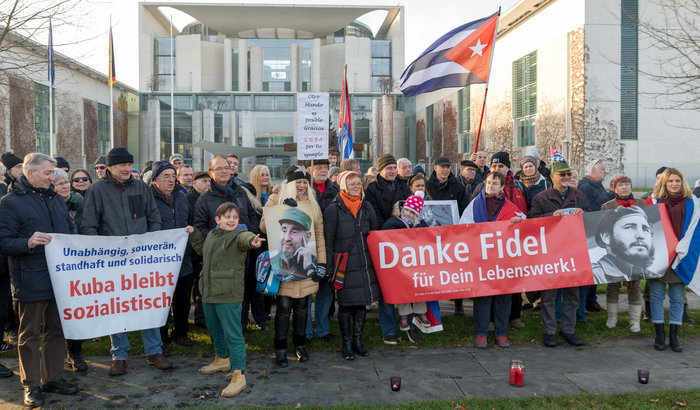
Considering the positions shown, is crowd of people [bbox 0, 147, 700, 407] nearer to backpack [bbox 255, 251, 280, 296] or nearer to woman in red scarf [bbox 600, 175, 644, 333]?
woman in red scarf [bbox 600, 175, 644, 333]

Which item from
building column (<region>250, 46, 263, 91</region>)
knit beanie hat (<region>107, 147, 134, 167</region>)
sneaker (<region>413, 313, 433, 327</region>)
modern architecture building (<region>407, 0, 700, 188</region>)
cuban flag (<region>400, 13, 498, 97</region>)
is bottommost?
sneaker (<region>413, 313, 433, 327</region>)

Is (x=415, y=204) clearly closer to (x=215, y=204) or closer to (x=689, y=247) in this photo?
(x=215, y=204)

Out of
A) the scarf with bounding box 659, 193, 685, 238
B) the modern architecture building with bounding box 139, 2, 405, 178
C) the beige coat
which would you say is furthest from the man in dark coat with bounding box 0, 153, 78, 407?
the modern architecture building with bounding box 139, 2, 405, 178

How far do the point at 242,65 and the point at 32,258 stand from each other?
55.2m

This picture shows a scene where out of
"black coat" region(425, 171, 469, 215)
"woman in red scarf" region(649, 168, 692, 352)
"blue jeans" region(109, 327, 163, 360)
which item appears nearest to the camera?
"blue jeans" region(109, 327, 163, 360)

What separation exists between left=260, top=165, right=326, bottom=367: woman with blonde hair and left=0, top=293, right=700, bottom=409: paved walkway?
240 mm

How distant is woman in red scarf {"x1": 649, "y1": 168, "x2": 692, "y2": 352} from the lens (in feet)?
19.7

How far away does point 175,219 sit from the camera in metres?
6.00

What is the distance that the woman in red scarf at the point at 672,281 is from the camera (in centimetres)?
602

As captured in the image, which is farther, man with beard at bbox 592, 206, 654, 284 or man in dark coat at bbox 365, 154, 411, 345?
man in dark coat at bbox 365, 154, 411, 345

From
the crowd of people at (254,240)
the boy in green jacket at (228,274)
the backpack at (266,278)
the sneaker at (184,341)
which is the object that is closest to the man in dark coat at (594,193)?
the crowd of people at (254,240)

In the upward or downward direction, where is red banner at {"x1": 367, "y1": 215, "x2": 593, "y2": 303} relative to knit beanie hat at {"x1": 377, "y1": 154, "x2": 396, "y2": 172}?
downward

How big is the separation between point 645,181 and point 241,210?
3017 centimetres

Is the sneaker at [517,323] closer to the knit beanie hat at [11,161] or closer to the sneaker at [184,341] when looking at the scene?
the sneaker at [184,341]
